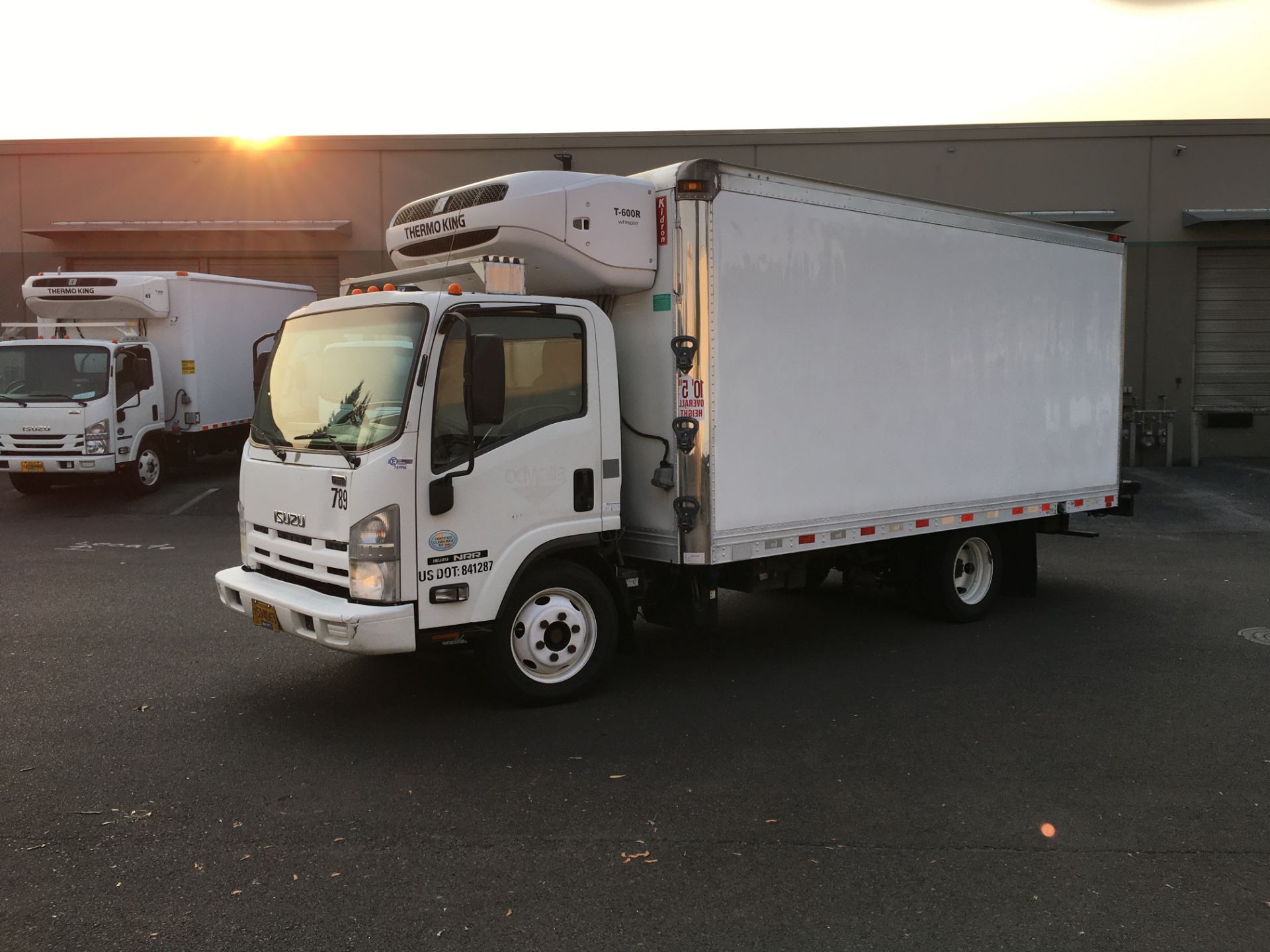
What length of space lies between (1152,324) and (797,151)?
7818 mm

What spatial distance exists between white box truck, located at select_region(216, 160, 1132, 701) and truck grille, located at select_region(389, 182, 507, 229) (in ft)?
0.09

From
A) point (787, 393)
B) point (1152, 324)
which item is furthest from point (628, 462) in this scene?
point (1152, 324)

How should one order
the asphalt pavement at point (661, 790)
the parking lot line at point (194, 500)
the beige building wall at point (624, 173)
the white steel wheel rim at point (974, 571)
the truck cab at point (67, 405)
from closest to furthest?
the asphalt pavement at point (661, 790)
the white steel wheel rim at point (974, 571)
the truck cab at point (67, 405)
the parking lot line at point (194, 500)
the beige building wall at point (624, 173)

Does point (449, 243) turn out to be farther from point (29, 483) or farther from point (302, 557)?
point (29, 483)

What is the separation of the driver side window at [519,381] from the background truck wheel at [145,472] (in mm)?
11306

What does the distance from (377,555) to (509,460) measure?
2.94 feet

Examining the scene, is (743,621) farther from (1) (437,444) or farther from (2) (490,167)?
(2) (490,167)

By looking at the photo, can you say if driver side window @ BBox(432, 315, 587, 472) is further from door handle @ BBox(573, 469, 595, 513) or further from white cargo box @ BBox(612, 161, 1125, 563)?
white cargo box @ BBox(612, 161, 1125, 563)

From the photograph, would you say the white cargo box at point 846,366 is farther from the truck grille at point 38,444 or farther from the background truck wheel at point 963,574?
the truck grille at point 38,444

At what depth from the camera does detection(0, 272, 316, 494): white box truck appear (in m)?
14.0

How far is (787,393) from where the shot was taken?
6500mm

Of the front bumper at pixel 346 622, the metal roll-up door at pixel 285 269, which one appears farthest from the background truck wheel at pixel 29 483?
the front bumper at pixel 346 622

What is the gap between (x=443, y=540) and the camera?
5477 millimetres

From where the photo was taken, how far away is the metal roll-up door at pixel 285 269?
68.9 feet
